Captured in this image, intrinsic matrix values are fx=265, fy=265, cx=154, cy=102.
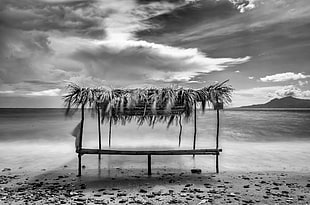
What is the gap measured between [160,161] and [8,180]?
16.7ft

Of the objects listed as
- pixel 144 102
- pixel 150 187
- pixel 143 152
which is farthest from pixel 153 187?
pixel 144 102

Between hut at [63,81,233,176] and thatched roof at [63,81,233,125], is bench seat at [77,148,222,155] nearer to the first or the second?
hut at [63,81,233,176]

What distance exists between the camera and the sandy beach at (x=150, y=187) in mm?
5711

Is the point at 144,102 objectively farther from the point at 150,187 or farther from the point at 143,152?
the point at 150,187

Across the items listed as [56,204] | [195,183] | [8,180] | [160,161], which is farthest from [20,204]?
[160,161]

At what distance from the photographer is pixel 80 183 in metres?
7.09

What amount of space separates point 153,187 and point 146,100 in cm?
249

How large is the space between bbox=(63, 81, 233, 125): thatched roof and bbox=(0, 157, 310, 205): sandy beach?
6.04 ft

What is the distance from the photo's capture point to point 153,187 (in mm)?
6715

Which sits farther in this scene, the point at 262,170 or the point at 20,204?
the point at 262,170

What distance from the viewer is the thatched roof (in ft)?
25.0

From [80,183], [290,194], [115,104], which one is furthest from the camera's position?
[115,104]

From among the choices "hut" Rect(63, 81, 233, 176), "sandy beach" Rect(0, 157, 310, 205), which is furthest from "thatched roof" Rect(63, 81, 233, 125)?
"sandy beach" Rect(0, 157, 310, 205)

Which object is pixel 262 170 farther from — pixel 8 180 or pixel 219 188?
pixel 8 180
